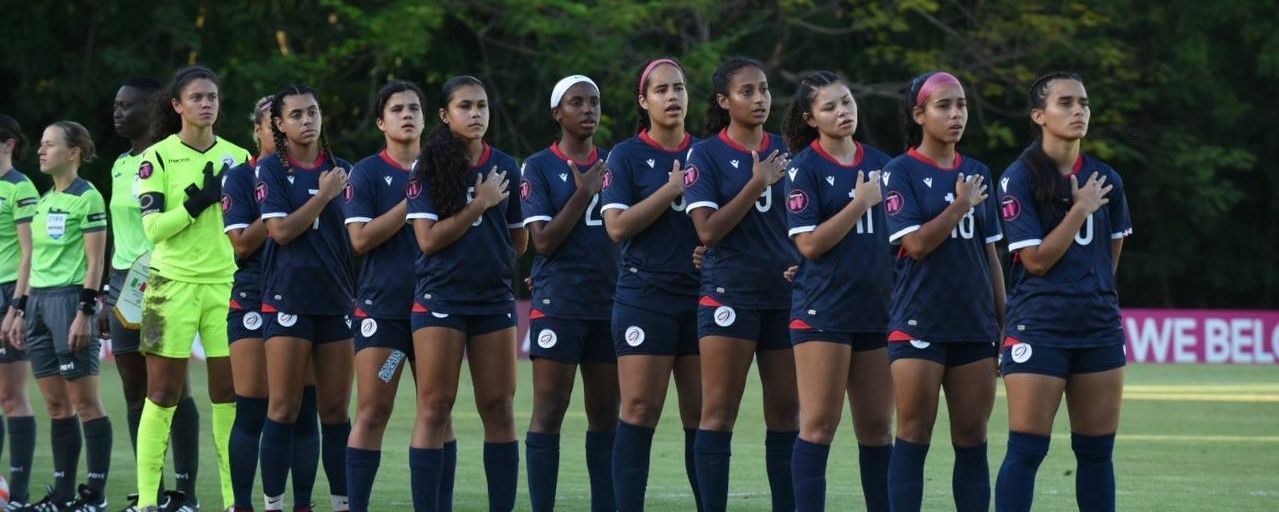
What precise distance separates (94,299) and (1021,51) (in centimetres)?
2616

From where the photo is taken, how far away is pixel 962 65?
33969mm

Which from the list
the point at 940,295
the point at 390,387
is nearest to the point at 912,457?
the point at 940,295

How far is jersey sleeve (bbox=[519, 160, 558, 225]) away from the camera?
28.0 feet

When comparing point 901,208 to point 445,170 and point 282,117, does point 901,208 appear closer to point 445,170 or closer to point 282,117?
point 445,170

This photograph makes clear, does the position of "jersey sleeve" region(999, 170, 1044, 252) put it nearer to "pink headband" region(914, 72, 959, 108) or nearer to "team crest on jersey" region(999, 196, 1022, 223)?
"team crest on jersey" region(999, 196, 1022, 223)

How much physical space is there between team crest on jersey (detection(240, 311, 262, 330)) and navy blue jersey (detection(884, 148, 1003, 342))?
10.2 feet

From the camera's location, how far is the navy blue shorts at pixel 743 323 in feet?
26.5

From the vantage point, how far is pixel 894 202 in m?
7.56

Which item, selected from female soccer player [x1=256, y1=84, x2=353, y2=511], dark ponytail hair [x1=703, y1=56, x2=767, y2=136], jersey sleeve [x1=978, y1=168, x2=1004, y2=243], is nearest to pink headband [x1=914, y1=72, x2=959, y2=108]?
jersey sleeve [x1=978, y1=168, x2=1004, y2=243]

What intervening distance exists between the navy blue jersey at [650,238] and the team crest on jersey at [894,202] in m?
1.06

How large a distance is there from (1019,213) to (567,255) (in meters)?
2.17

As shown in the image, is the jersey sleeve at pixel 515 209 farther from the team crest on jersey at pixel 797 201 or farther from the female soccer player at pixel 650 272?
the team crest on jersey at pixel 797 201

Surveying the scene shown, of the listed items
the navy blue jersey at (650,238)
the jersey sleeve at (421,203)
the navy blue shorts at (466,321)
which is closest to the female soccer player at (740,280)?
the navy blue jersey at (650,238)

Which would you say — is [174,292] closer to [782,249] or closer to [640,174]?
[640,174]
